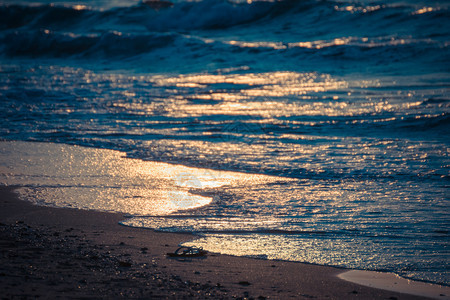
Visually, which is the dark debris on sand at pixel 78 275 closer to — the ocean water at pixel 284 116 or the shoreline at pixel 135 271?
the shoreline at pixel 135 271

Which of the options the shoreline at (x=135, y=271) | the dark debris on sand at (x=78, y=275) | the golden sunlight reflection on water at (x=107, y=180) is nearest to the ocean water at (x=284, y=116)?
the golden sunlight reflection on water at (x=107, y=180)

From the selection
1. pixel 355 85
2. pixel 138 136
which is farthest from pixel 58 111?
pixel 355 85

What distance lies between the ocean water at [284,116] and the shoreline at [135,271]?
0.95 ft

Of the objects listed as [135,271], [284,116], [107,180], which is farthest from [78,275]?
[284,116]

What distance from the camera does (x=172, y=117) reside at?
35.4 feet

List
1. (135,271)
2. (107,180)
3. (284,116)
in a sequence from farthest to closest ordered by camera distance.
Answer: (284,116) → (107,180) → (135,271)

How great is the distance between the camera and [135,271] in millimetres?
3438

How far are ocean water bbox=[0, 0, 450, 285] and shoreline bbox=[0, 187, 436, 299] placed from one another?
11.4 inches

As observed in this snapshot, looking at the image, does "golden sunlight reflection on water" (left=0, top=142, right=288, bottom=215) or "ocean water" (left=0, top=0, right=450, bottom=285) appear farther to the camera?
"golden sunlight reflection on water" (left=0, top=142, right=288, bottom=215)

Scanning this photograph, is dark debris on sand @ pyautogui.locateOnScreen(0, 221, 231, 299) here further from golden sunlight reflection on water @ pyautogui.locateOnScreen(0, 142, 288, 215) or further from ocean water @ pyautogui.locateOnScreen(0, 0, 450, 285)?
golden sunlight reflection on water @ pyautogui.locateOnScreen(0, 142, 288, 215)

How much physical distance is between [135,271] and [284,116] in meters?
7.52

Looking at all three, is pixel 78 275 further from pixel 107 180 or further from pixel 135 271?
pixel 107 180

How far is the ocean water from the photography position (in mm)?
4578

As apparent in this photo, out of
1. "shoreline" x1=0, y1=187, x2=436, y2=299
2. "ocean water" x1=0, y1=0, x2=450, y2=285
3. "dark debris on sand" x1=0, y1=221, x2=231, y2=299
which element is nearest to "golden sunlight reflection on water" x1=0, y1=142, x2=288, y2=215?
"ocean water" x1=0, y1=0, x2=450, y2=285
